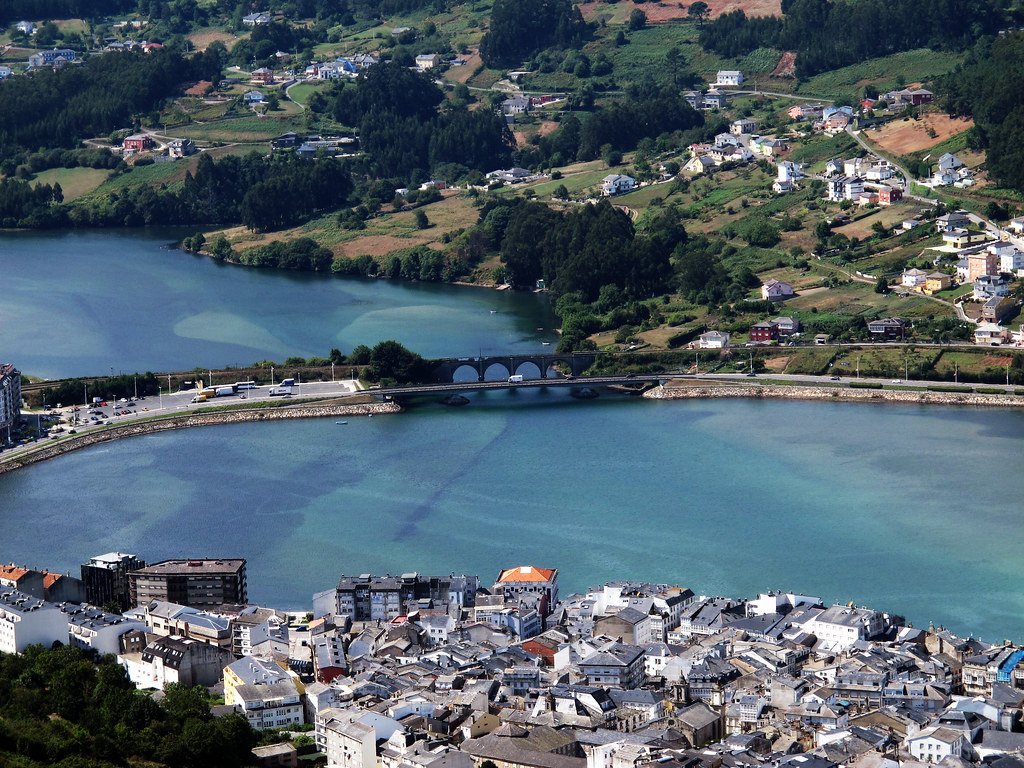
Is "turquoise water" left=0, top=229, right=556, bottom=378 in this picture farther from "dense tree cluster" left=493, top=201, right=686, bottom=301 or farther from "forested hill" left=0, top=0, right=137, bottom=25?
"forested hill" left=0, top=0, right=137, bottom=25

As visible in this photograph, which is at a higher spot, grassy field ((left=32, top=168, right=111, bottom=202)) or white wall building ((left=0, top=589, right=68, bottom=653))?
grassy field ((left=32, top=168, right=111, bottom=202))

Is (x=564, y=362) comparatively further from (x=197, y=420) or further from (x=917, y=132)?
(x=917, y=132)

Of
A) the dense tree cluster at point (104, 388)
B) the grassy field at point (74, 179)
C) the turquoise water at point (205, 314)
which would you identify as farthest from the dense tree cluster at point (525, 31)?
the dense tree cluster at point (104, 388)

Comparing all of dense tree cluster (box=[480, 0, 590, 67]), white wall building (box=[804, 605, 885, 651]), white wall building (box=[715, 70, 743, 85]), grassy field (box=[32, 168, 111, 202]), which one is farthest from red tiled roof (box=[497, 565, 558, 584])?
dense tree cluster (box=[480, 0, 590, 67])

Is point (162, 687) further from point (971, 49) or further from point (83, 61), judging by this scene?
point (83, 61)

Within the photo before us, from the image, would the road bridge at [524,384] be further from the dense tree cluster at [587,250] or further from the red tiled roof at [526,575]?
the red tiled roof at [526,575]

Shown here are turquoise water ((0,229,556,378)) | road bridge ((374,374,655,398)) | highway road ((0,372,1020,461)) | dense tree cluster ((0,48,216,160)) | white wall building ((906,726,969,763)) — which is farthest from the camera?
dense tree cluster ((0,48,216,160))
